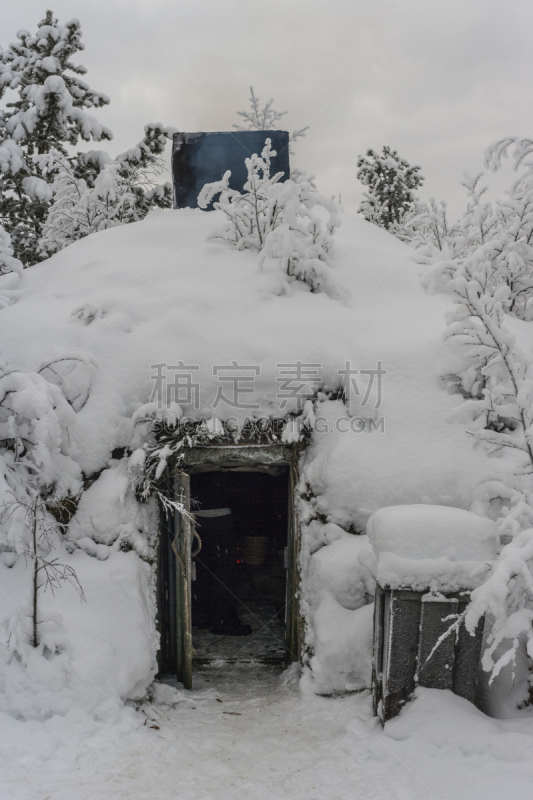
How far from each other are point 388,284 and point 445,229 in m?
2.91

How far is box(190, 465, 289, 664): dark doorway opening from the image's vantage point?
6531 millimetres

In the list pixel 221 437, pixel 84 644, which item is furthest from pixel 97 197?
pixel 84 644

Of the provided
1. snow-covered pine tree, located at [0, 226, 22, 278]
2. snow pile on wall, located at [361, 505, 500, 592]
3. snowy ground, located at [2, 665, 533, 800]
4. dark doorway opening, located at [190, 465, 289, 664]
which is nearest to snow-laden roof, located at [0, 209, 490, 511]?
snow pile on wall, located at [361, 505, 500, 592]

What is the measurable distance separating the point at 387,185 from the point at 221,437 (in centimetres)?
1217

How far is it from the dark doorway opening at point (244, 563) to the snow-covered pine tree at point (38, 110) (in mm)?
7606

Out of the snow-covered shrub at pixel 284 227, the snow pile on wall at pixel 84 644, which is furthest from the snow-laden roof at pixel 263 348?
the snow pile on wall at pixel 84 644

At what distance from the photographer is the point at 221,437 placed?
493 cm

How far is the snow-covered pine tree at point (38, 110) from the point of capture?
12453 millimetres

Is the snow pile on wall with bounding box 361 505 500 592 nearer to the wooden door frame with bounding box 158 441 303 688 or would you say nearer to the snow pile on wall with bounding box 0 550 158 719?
the wooden door frame with bounding box 158 441 303 688

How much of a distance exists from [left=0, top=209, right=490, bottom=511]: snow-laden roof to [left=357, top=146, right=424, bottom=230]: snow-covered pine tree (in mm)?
9099

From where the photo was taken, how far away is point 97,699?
3.95m

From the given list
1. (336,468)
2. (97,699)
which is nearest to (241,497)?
(336,468)

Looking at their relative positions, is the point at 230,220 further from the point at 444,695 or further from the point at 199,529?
the point at 444,695

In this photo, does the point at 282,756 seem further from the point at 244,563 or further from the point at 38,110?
the point at 38,110
